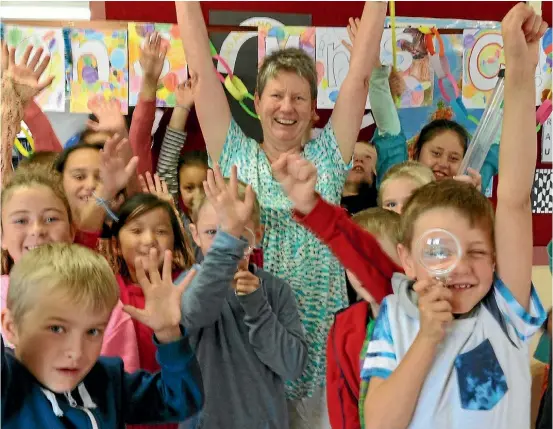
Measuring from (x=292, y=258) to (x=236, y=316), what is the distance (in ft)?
0.88

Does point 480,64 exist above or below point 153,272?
above

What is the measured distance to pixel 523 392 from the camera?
1.12m

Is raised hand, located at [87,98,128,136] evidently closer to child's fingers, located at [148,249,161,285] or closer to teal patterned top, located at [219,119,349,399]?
teal patterned top, located at [219,119,349,399]

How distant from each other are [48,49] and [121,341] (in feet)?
4.06

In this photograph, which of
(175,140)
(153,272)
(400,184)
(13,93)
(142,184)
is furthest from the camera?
(175,140)

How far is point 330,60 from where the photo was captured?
7.88 feet

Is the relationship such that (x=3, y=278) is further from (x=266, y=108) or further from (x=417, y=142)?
(x=417, y=142)

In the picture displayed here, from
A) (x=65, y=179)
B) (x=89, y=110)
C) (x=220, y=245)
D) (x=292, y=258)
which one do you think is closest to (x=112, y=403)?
(x=220, y=245)

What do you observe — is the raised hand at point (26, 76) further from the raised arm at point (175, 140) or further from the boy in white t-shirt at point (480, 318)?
the boy in white t-shirt at point (480, 318)

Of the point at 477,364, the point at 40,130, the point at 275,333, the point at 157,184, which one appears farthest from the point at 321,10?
the point at 477,364

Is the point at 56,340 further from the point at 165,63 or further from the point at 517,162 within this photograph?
the point at 165,63

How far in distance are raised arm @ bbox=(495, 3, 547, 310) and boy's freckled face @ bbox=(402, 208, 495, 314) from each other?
0.08 ft

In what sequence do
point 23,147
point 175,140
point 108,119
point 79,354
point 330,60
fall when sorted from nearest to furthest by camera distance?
point 79,354 → point 108,119 → point 23,147 → point 175,140 → point 330,60

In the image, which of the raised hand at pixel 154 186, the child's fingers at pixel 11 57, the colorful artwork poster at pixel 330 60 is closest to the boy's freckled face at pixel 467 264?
the raised hand at pixel 154 186
